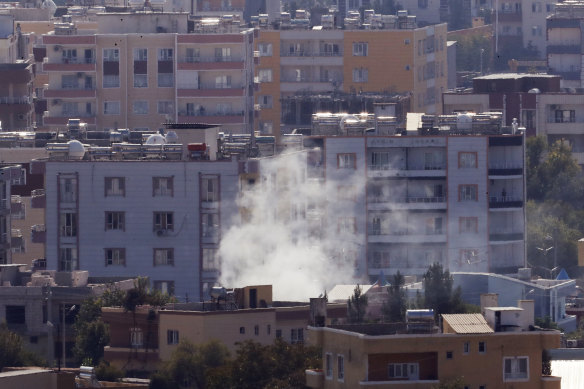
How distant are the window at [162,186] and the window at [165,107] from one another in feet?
124

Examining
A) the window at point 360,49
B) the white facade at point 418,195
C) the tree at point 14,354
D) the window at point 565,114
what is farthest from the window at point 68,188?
the window at point 360,49

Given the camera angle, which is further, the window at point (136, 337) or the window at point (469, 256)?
the window at point (469, 256)

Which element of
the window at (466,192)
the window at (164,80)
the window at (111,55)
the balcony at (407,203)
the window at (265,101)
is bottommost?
the balcony at (407,203)

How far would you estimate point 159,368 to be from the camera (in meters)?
79.1

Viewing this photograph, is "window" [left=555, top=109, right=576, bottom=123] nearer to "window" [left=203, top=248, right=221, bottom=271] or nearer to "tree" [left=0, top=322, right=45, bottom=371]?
"window" [left=203, top=248, right=221, bottom=271]

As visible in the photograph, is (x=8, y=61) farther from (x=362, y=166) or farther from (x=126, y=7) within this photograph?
(x=362, y=166)

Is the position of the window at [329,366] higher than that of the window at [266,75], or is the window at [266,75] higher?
the window at [266,75]

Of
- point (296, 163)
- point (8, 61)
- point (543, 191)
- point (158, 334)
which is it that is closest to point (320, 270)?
point (296, 163)

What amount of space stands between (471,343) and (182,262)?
36.5 meters

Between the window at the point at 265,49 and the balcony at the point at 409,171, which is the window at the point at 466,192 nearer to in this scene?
the balcony at the point at 409,171

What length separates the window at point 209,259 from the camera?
9919 cm

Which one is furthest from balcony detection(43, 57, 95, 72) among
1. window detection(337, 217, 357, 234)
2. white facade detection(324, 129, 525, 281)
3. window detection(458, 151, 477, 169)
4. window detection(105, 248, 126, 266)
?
window detection(105, 248, 126, 266)

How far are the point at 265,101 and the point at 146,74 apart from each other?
16.2 metres

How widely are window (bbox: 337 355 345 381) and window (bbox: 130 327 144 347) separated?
718 inches
